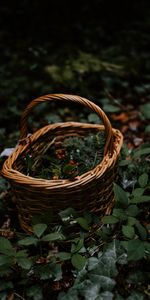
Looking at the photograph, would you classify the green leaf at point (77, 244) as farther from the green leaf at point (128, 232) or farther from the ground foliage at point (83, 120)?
the green leaf at point (128, 232)

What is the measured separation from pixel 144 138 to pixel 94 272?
4.57 ft

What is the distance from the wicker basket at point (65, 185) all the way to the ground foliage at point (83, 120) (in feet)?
0.20

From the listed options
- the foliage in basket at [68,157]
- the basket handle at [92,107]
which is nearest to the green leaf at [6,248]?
the foliage in basket at [68,157]

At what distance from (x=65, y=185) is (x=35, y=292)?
0.47 metres

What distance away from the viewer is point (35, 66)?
332cm

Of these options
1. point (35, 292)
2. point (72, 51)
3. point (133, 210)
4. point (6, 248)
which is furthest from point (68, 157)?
point (72, 51)

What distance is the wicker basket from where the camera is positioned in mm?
1677

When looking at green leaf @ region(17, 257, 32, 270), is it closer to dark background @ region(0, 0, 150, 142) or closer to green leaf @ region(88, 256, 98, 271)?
green leaf @ region(88, 256, 98, 271)

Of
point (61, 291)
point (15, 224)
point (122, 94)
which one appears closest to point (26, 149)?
point (15, 224)

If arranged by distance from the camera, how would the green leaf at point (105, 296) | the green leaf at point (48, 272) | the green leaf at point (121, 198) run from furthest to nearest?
1. the green leaf at point (121, 198)
2. the green leaf at point (48, 272)
3. the green leaf at point (105, 296)

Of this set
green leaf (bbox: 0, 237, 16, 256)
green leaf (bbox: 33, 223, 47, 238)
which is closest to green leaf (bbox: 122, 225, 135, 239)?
green leaf (bbox: 33, 223, 47, 238)

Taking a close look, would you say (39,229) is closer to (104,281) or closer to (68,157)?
(104,281)

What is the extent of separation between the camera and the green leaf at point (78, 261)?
1607mm

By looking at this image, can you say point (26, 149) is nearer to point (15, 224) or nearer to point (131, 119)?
point (15, 224)
